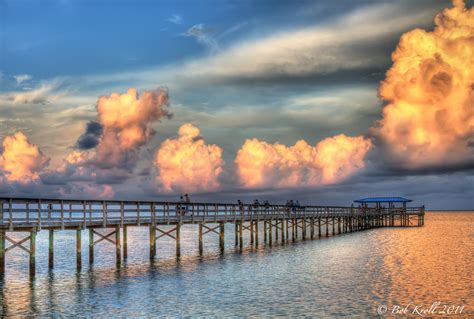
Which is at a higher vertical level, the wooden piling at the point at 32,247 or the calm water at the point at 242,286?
the wooden piling at the point at 32,247

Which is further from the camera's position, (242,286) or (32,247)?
(32,247)

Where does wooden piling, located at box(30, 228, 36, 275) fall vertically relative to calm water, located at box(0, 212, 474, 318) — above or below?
above

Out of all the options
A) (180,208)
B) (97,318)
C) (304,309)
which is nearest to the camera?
(97,318)

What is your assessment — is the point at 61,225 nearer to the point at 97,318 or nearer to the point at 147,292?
the point at 147,292

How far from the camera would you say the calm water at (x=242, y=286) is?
77.2ft

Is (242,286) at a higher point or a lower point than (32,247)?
lower

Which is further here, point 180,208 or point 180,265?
point 180,208

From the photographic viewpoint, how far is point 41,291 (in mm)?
27688

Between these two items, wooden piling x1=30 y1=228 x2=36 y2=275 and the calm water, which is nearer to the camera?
the calm water

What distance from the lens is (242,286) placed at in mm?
28922

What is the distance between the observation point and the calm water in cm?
2353

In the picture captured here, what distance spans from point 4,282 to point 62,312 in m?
10.4

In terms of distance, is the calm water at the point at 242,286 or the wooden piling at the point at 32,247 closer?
the calm water at the point at 242,286

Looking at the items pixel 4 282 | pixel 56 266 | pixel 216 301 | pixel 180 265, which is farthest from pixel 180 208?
pixel 216 301
